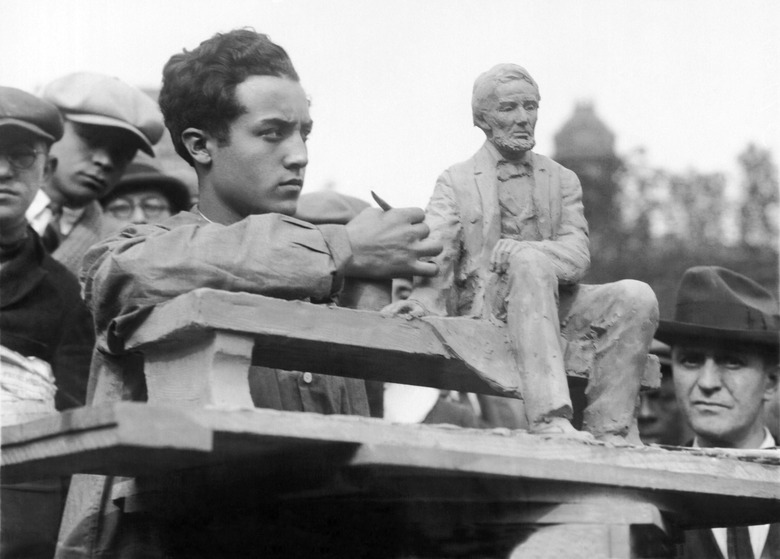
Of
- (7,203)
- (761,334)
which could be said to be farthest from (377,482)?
(761,334)

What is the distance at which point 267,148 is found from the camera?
434 cm

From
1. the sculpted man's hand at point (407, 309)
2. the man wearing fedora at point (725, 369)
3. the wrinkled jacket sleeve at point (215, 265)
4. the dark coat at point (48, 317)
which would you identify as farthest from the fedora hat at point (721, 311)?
the wrinkled jacket sleeve at point (215, 265)

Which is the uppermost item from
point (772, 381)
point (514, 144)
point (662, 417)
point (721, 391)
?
point (514, 144)

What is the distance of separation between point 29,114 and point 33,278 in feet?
1.92

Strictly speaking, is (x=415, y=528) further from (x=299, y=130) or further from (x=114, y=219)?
(x=114, y=219)

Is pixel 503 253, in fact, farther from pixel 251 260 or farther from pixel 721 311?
pixel 721 311

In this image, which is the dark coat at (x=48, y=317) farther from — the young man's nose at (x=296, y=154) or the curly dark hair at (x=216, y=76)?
the young man's nose at (x=296, y=154)

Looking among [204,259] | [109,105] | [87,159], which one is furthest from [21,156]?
[204,259]

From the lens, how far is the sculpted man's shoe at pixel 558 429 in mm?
3830

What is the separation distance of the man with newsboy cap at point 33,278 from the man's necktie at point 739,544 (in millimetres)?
2412

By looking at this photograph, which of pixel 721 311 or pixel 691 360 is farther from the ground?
pixel 721 311

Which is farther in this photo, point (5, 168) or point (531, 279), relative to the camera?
point (5, 168)

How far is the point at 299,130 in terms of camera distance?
14.5 feet

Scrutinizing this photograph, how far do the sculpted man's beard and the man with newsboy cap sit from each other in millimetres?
1876
